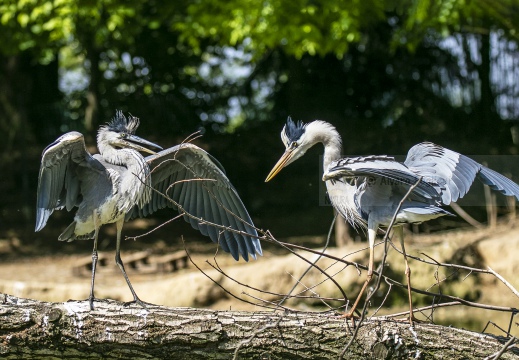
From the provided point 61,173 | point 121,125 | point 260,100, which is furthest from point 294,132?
point 260,100

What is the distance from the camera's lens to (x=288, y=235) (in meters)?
10.1

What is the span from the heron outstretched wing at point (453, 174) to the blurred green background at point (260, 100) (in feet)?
18.5

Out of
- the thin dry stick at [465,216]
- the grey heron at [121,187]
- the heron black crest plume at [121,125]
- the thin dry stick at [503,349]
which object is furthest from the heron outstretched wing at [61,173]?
the thin dry stick at [465,216]

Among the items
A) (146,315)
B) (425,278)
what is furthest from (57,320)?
(425,278)

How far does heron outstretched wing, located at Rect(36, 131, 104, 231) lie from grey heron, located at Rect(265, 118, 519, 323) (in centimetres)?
126

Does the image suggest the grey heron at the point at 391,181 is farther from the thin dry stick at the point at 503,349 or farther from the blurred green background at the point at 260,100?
the blurred green background at the point at 260,100

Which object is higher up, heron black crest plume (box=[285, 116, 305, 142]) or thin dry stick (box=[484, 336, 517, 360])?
heron black crest plume (box=[285, 116, 305, 142])

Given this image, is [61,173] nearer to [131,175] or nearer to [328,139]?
[131,175]

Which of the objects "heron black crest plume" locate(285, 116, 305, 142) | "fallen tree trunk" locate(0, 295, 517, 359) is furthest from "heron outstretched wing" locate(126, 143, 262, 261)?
"fallen tree trunk" locate(0, 295, 517, 359)

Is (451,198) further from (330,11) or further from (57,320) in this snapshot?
(330,11)

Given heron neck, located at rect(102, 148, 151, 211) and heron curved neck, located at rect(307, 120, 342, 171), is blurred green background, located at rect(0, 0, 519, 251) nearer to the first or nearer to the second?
heron neck, located at rect(102, 148, 151, 211)

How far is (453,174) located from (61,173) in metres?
2.42

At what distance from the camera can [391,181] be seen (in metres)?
4.04

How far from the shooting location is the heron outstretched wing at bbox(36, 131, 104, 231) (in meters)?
4.52
